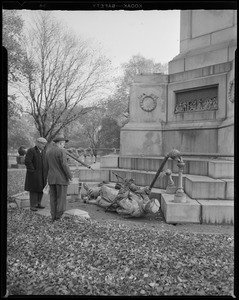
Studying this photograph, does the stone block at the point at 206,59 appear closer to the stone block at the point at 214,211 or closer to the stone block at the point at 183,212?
the stone block at the point at 214,211

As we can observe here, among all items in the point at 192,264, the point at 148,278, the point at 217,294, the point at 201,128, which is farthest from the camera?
the point at 201,128

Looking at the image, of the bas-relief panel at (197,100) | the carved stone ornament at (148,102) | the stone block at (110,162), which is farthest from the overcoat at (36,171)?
the bas-relief panel at (197,100)

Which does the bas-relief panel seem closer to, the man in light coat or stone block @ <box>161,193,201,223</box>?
stone block @ <box>161,193,201,223</box>

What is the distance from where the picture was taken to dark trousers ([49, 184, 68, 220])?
349 cm

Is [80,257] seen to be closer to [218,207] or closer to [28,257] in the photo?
[28,257]

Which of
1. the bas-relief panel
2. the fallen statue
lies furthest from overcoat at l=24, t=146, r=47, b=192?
the bas-relief panel

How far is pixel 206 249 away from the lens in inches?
109

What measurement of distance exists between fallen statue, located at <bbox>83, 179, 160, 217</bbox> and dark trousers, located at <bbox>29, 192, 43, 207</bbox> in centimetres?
116

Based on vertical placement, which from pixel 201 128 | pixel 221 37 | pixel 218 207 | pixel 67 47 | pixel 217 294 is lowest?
pixel 217 294

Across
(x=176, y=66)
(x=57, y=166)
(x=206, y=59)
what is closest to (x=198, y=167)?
(x=57, y=166)

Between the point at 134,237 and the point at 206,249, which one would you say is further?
the point at 134,237

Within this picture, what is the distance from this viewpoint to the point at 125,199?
4.24 m

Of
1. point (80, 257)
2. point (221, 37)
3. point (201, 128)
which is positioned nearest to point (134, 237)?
point (80, 257)

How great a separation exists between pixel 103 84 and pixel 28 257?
8.45ft
